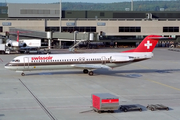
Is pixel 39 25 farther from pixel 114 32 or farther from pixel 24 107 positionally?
pixel 24 107

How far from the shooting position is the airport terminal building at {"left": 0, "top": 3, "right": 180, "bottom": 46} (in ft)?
289

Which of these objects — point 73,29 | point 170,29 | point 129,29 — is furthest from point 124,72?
point 170,29

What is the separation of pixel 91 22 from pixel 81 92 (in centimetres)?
5987

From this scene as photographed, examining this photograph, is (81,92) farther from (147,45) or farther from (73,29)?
(73,29)

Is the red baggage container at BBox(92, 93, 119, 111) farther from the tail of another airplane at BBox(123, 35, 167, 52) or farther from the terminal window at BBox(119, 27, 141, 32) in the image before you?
the terminal window at BBox(119, 27, 141, 32)

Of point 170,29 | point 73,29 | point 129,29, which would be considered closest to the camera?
point 73,29

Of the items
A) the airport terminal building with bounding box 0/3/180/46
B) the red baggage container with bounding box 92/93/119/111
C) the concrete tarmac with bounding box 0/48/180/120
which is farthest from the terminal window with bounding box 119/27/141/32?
the red baggage container with bounding box 92/93/119/111

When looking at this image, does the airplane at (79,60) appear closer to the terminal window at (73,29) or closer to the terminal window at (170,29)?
the terminal window at (73,29)

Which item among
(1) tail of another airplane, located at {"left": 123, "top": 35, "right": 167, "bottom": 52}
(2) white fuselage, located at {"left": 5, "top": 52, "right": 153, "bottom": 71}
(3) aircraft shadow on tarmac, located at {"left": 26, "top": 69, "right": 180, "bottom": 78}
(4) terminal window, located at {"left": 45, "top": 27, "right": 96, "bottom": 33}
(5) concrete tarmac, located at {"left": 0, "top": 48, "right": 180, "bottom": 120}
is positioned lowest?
(5) concrete tarmac, located at {"left": 0, "top": 48, "right": 180, "bottom": 120}

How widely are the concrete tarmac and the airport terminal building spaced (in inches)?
1643

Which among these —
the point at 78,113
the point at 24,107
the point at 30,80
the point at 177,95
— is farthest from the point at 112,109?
the point at 30,80

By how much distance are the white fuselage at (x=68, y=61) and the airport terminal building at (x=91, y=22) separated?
47.6 meters

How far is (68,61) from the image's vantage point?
134 feet

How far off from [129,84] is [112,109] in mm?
13146
